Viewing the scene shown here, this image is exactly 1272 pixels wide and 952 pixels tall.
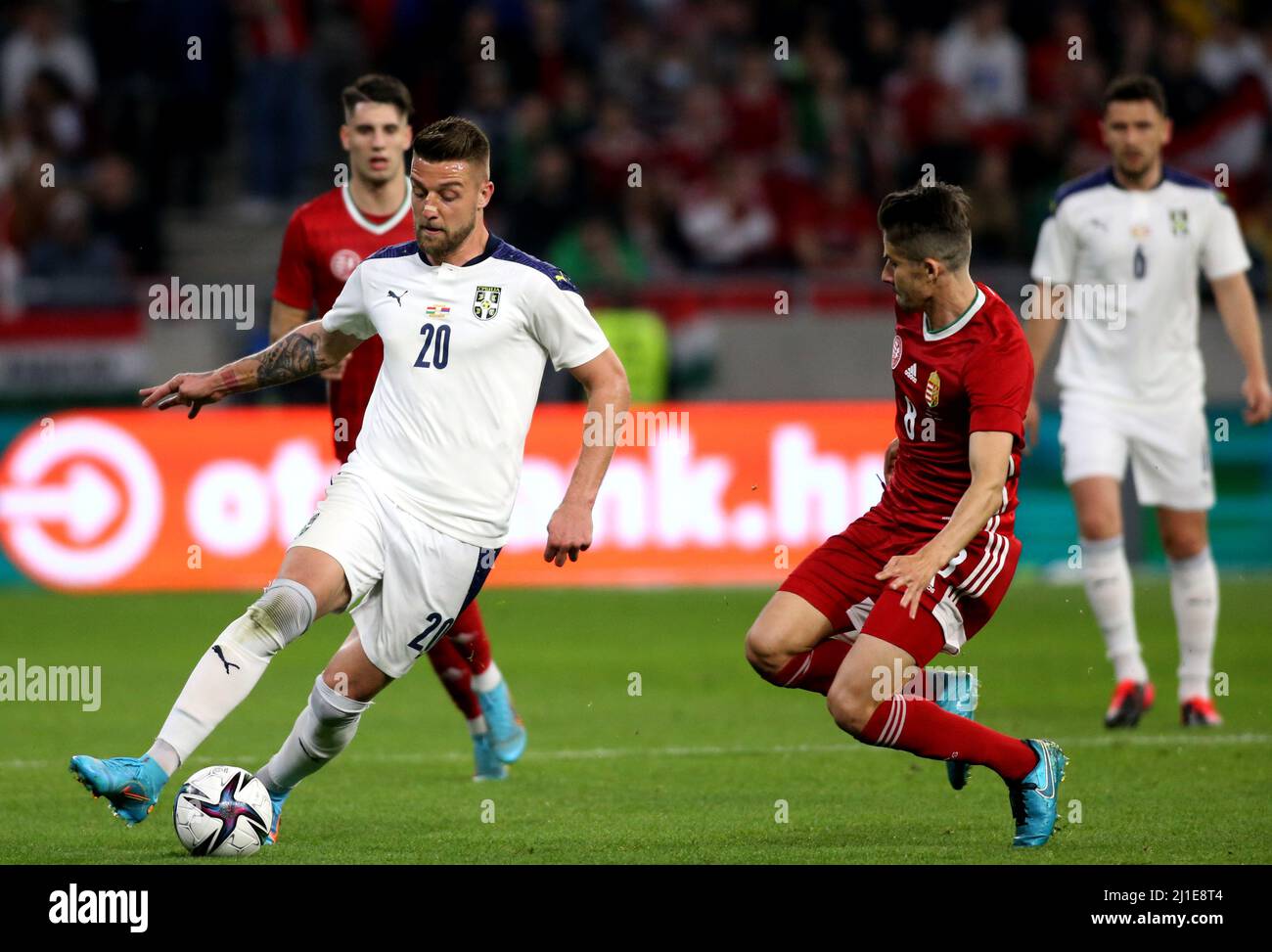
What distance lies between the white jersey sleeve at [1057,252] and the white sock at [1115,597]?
118cm

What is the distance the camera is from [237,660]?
5.98 metres

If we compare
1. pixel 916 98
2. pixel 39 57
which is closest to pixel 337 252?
pixel 39 57

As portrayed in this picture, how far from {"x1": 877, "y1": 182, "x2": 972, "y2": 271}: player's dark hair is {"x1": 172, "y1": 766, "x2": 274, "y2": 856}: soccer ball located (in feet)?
8.23

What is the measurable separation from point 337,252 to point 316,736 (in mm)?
2244

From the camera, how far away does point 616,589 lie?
1458 cm

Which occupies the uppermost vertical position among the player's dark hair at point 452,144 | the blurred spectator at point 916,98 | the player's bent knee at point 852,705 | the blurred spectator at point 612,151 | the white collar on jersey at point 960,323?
the blurred spectator at point 916,98

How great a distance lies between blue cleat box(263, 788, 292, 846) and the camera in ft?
20.6

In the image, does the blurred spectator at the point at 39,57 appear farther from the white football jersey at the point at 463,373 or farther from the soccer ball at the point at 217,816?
the soccer ball at the point at 217,816

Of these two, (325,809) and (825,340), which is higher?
(825,340)

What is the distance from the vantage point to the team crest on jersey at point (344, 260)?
788cm

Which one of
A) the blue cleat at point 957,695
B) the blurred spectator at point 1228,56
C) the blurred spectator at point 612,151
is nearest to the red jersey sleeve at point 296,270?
the blue cleat at point 957,695

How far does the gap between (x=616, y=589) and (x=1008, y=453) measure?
858 cm
